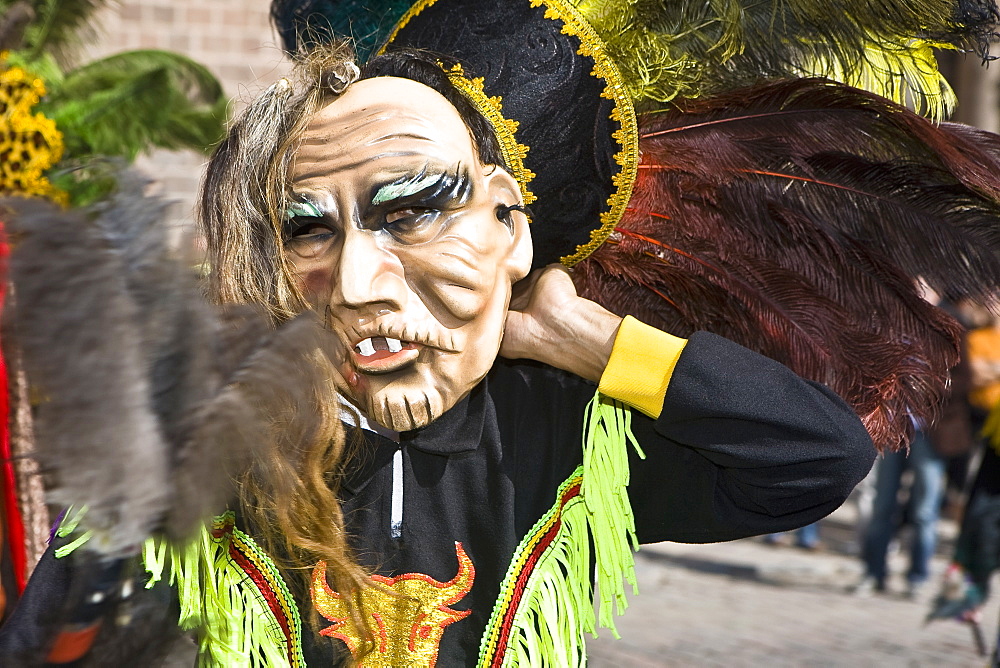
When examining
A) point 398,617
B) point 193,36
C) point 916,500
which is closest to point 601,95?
point 398,617

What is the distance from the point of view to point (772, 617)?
18.8 feet

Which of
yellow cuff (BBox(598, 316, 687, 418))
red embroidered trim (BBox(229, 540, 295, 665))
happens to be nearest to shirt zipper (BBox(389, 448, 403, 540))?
red embroidered trim (BBox(229, 540, 295, 665))

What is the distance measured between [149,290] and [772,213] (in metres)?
1.21

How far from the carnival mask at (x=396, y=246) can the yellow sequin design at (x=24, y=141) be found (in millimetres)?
1851

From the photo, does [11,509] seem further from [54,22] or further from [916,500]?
[916,500]

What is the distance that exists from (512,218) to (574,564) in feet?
2.04

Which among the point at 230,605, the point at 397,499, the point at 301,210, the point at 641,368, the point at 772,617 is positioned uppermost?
the point at 301,210

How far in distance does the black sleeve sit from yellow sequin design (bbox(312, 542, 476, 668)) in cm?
48

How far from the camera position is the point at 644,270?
198 cm

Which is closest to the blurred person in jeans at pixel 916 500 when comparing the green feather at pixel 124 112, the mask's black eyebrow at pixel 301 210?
the green feather at pixel 124 112

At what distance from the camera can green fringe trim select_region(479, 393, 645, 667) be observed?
5.65 feet

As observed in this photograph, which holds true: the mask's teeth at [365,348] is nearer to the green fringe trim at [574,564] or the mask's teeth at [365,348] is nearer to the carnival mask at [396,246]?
the carnival mask at [396,246]

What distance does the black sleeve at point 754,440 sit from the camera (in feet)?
5.28

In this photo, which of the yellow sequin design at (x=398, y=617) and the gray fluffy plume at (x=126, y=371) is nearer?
the gray fluffy plume at (x=126, y=371)
